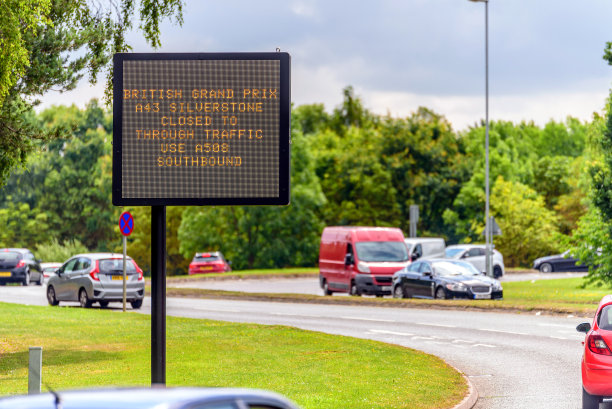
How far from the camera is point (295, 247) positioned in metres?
73.1

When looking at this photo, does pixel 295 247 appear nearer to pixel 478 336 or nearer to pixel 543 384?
pixel 478 336

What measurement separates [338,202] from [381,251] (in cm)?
4075

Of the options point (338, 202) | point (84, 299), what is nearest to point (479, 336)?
point (84, 299)

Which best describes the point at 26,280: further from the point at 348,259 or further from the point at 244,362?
the point at 244,362

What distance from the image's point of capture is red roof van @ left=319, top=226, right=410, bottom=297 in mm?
35531

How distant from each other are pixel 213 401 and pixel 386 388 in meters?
9.31

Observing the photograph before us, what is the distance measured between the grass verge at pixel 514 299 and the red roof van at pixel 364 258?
134cm

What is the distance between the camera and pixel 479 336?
73.0ft

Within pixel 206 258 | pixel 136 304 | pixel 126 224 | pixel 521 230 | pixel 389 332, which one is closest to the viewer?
pixel 389 332

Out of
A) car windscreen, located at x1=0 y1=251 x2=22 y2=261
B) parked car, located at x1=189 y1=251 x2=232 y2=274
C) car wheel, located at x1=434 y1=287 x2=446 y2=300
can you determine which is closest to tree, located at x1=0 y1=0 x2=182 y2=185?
car wheel, located at x1=434 y1=287 x2=446 y2=300

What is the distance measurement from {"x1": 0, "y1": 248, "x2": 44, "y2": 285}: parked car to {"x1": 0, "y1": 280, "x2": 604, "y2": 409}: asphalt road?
13.3 meters

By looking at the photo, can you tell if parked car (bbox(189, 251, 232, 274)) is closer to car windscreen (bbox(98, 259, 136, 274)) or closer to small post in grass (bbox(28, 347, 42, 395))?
car windscreen (bbox(98, 259, 136, 274))

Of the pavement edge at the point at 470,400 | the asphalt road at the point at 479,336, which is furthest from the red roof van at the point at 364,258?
the pavement edge at the point at 470,400

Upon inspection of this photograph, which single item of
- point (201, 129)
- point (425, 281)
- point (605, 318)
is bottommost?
point (425, 281)
